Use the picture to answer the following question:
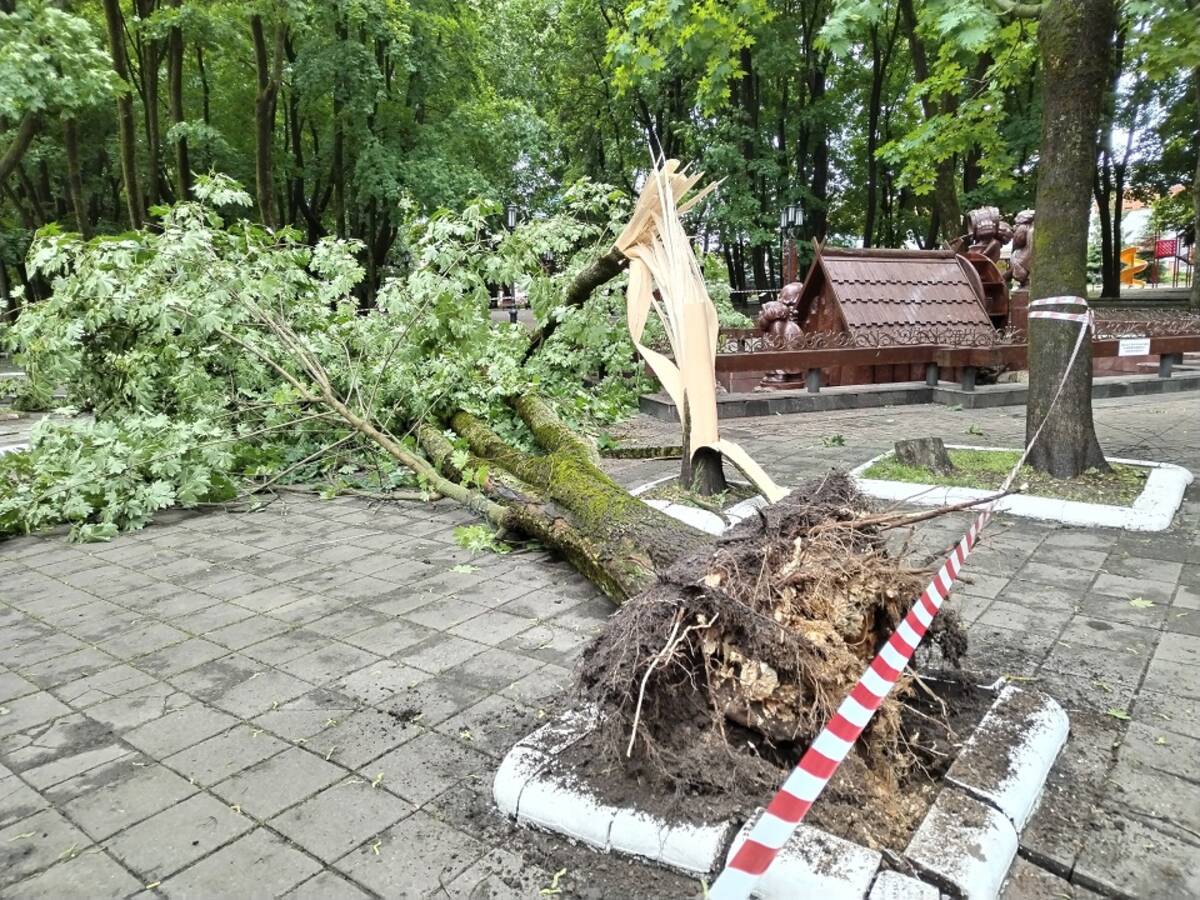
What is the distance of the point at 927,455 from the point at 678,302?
95.4 inches

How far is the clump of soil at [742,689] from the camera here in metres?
2.20

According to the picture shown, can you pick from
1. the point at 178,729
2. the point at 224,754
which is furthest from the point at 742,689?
the point at 178,729

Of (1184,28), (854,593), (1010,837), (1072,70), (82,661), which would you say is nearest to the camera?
(1010,837)

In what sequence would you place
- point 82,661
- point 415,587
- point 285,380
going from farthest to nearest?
1. point 285,380
2. point 415,587
3. point 82,661

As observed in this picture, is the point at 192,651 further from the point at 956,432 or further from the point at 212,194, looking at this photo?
the point at 956,432

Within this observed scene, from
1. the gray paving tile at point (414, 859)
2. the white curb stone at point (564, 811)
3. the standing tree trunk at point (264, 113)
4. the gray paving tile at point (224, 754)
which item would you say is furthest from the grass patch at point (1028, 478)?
the standing tree trunk at point (264, 113)

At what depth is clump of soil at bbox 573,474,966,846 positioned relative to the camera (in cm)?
220

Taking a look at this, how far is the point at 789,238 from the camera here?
1380 centimetres

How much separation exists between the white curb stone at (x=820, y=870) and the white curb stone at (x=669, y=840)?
160 millimetres

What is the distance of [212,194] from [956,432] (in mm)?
7915

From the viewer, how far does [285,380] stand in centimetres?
747

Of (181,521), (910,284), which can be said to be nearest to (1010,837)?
(181,521)

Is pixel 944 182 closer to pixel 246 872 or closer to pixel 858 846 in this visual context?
pixel 858 846

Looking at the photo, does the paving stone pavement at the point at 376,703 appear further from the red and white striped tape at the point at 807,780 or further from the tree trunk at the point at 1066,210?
the tree trunk at the point at 1066,210
